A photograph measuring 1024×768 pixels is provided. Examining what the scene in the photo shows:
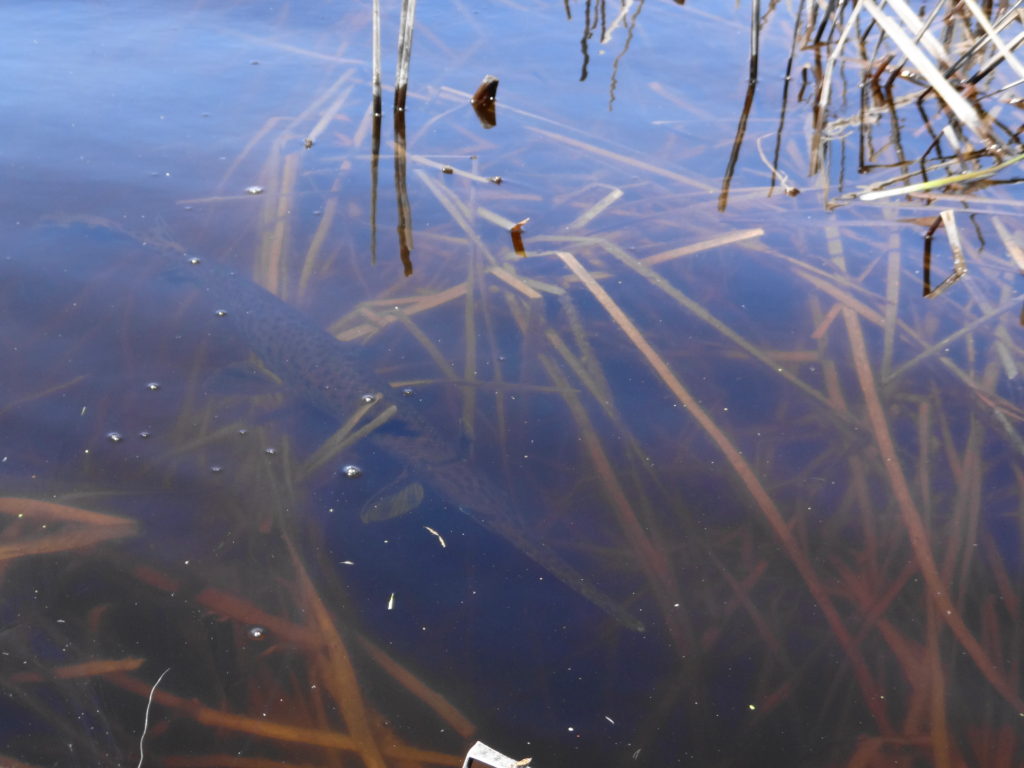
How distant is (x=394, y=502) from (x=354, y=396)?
504mm

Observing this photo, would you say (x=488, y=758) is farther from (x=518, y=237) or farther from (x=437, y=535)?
(x=518, y=237)

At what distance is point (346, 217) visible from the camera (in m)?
3.59

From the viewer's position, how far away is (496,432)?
8.70ft

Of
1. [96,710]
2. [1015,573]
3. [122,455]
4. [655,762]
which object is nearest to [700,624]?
[655,762]

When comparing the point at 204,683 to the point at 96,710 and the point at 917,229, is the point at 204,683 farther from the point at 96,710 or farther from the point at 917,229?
the point at 917,229

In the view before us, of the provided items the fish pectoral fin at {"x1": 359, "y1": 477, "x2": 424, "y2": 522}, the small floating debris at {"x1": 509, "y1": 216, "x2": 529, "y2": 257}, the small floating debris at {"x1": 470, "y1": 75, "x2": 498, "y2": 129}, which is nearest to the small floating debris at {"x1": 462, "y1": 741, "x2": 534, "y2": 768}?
the fish pectoral fin at {"x1": 359, "y1": 477, "x2": 424, "y2": 522}

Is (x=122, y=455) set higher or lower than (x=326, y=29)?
lower

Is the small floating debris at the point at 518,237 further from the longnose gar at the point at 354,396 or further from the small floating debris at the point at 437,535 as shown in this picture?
the small floating debris at the point at 437,535

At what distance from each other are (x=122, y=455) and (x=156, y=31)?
3.60 metres

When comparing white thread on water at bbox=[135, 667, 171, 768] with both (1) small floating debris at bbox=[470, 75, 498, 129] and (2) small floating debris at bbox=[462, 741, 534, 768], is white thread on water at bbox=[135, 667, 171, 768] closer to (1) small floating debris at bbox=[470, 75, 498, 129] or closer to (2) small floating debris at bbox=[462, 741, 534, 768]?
(2) small floating debris at bbox=[462, 741, 534, 768]

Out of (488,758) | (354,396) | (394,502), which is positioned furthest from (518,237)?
(488,758)

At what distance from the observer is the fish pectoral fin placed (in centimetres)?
236

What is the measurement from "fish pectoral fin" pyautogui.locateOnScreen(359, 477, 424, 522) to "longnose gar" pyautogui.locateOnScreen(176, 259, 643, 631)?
49 millimetres

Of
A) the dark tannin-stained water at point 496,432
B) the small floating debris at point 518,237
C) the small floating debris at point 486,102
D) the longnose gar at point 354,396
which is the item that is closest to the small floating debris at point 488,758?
the dark tannin-stained water at point 496,432
